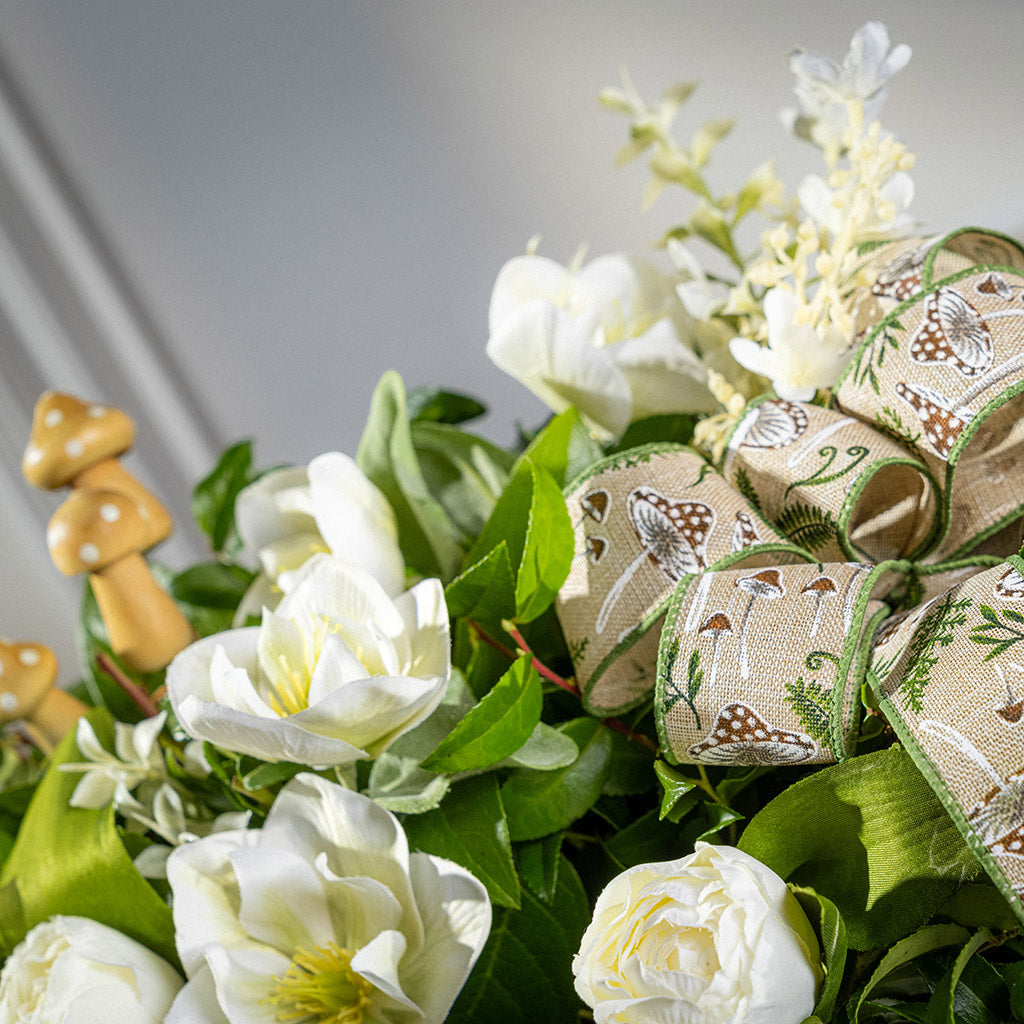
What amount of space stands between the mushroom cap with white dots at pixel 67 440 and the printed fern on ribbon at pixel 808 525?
0.74 feet

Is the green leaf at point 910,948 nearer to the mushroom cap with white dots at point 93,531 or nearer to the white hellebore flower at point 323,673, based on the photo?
the white hellebore flower at point 323,673

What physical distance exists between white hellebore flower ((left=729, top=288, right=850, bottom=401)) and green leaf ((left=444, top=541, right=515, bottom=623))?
10 centimetres

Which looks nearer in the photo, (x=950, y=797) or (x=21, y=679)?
(x=950, y=797)

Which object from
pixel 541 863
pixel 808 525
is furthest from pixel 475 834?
pixel 808 525

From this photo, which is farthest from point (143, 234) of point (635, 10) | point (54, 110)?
point (635, 10)

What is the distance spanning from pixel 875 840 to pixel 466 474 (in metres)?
0.18

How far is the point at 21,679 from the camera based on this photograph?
35 centimetres

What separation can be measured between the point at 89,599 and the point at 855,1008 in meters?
0.33

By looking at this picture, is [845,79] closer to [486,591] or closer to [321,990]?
[486,591]

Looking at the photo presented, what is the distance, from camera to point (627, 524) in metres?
0.25

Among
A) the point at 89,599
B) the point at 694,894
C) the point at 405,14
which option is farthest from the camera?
the point at 405,14

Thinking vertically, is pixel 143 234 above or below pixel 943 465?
above

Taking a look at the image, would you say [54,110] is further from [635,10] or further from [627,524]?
[627,524]

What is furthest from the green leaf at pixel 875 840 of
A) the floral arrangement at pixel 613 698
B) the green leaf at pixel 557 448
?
the green leaf at pixel 557 448
